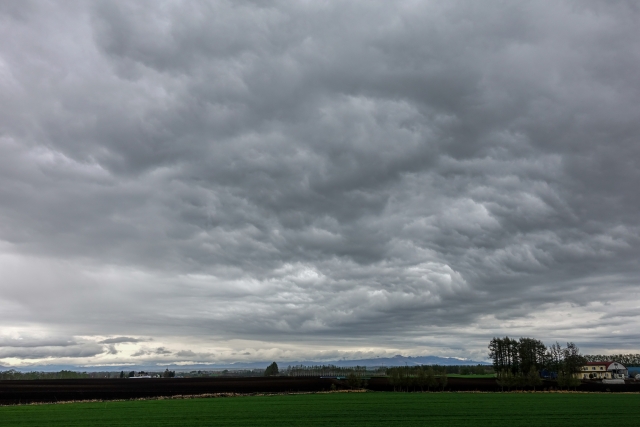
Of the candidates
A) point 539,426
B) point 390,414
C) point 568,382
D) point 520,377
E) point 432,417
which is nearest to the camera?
point 539,426

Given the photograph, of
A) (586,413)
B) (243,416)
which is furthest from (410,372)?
(243,416)

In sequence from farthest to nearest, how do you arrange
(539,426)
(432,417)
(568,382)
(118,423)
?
(568,382) < (432,417) < (118,423) < (539,426)

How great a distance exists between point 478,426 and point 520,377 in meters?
114

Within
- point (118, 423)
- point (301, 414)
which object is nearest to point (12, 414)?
point (118, 423)

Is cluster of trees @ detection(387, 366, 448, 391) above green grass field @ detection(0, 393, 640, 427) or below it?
below

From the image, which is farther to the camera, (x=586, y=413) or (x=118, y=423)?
(x=586, y=413)

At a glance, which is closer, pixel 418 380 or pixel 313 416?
pixel 313 416

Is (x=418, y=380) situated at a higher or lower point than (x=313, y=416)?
lower

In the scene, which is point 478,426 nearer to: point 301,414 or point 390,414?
point 390,414

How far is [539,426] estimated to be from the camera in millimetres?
45938

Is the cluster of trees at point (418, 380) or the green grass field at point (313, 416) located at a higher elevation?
the green grass field at point (313, 416)

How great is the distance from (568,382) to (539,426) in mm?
106109

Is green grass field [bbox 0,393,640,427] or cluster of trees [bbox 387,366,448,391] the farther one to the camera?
cluster of trees [bbox 387,366,448,391]

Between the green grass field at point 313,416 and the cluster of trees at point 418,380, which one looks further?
the cluster of trees at point 418,380
